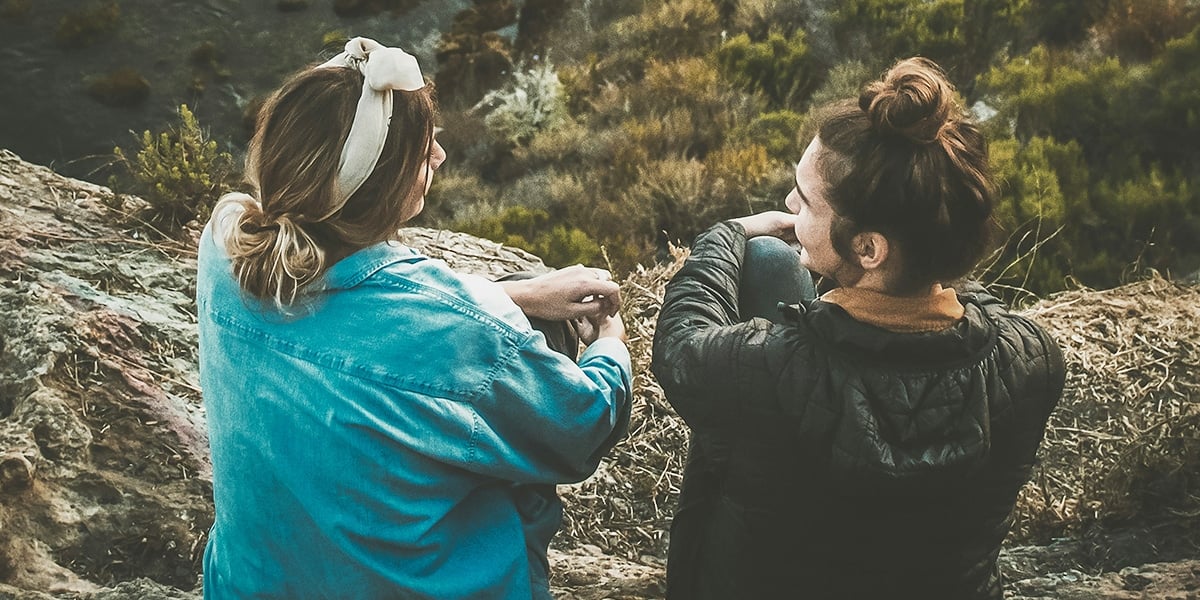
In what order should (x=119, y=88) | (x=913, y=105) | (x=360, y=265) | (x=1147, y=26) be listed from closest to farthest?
1. (x=913, y=105)
2. (x=360, y=265)
3. (x=1147, y=26)
4. (x=119, y=88)

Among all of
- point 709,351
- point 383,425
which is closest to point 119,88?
point 383,425

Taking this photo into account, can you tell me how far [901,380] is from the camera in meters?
1.68

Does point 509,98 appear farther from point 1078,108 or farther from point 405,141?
point 405,141

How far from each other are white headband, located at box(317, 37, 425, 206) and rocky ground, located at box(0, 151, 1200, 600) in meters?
1.63

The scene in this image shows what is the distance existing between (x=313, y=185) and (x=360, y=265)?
5.8 inches

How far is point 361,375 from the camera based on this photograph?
67.1 inches

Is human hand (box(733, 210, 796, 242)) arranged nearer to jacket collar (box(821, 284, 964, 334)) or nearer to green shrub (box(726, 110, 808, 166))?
jacket collar (box(821, 284, 964, 334))

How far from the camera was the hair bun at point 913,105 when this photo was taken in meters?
1.62

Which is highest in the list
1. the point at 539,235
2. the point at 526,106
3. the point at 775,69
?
the point at 775,69

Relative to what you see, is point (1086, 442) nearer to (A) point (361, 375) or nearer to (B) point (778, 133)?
(A) point (361, 375)

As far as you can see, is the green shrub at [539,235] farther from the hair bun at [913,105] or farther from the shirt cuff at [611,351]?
the hair bun at [913,105]

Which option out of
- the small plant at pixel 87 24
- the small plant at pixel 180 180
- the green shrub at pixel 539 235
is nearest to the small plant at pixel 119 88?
the small plant at pixel 87 24

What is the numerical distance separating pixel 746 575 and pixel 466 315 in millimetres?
726

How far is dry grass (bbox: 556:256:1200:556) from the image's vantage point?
10.5 ft
